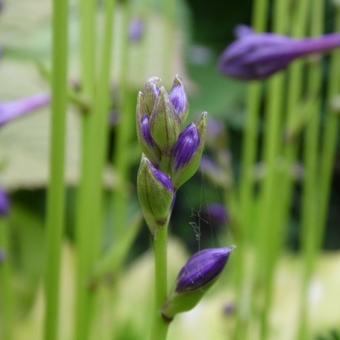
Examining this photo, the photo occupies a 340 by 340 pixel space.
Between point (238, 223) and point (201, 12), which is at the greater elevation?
point (201, 12)

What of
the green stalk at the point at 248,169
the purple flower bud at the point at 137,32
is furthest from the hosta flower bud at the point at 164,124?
the purple flower bud at the point at 137,32

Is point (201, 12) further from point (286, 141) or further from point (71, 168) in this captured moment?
point (286, 141)

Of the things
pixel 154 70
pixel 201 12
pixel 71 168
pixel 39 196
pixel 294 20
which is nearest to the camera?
pixel 294 20

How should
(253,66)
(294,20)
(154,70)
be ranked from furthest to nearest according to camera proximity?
(154,70) < (294,20) < (253,66)

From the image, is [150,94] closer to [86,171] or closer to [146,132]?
[146,132]

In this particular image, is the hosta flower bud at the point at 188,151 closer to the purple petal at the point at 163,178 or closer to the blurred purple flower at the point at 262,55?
the purple petal at the point at 163,178

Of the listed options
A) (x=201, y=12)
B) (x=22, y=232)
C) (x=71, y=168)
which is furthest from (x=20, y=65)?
(x=201, y=12)
